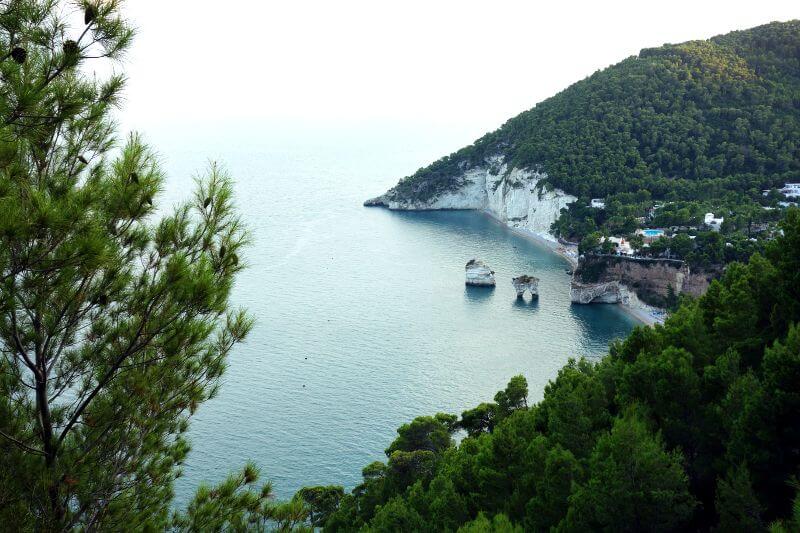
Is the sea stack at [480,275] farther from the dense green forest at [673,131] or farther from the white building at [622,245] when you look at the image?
the dense green forest at [673,131]

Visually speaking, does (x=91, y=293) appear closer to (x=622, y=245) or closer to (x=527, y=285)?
(x=527, y=285)

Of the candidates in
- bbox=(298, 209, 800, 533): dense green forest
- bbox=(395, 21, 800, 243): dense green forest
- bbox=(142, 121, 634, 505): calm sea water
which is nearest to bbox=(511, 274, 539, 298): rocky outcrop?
bbox=(142, 121, 634, 505): calm sea water

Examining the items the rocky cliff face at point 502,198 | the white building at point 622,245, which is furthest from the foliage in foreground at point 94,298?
the rocky cliff face at point 502,198

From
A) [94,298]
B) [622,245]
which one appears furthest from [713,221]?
[94,298]

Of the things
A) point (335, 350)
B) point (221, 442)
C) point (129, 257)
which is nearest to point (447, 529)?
A: point (129, 257)

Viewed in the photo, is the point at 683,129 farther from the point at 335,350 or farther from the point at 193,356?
the point at 193,356

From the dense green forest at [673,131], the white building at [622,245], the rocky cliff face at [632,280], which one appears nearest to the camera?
the rocky cliff face at [632,280]

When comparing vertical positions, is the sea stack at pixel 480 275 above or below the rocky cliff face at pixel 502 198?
below
